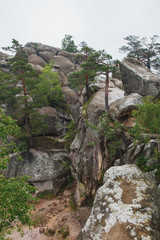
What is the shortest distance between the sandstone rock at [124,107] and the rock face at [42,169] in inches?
409

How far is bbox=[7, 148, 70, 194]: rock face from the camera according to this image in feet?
66.8

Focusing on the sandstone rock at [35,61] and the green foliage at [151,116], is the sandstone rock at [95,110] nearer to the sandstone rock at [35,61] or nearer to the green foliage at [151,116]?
the green foliage at [151,116]

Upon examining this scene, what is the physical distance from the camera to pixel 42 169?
68.6 ft

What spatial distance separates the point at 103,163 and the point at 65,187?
9364mm

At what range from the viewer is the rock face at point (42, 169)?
20359 mm

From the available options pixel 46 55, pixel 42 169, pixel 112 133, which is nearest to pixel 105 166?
pixel 112 133

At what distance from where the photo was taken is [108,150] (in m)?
13.5

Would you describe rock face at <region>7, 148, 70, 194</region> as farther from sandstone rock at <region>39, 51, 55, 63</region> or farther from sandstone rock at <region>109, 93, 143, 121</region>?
sandstone rock at <region>39, 51, 55, 63</region>

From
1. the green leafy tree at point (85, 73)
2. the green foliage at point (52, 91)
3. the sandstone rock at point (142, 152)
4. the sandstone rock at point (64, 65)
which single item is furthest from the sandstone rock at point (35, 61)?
the sandstone rock at point (142, 152)

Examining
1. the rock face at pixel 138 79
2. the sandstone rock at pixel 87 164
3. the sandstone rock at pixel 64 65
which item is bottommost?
the sandstone rock at pixel 87 164

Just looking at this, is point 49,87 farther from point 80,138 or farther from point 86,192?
point 86,192

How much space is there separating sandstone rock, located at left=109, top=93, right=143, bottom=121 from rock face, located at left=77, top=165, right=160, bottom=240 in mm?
8589

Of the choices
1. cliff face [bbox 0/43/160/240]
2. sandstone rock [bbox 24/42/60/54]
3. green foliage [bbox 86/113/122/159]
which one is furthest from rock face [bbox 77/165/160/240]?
sandstone rock [bbox 24/42/60/54]

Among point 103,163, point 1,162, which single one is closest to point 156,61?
point 103,163
